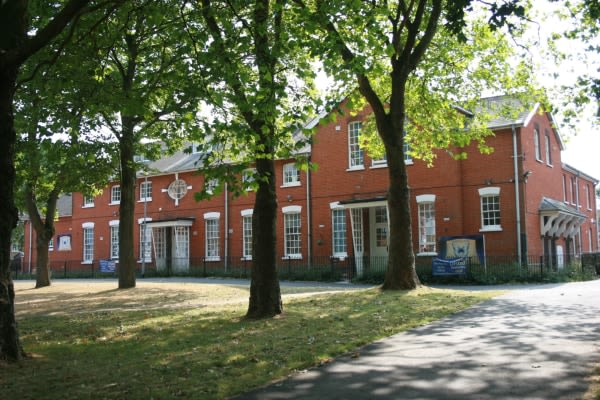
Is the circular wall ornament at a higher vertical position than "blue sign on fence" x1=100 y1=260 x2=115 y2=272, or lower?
higher

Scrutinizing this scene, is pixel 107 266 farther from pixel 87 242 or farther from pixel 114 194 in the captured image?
pixel 87 242

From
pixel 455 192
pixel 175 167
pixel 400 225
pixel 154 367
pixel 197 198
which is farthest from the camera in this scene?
pixel 175 167

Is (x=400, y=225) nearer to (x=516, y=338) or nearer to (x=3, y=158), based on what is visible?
(x=516, y=338)

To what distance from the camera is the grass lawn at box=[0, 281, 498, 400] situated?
256 inches

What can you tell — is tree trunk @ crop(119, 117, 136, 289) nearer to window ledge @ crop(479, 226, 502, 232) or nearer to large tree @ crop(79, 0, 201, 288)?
large tree @ crop(79, 0, 201, 288)

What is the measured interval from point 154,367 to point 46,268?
66.5ft

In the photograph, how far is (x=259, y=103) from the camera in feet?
30.1

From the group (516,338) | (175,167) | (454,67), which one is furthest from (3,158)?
(175,167)

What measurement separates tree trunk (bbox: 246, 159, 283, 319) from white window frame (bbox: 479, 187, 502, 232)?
55.8 ft

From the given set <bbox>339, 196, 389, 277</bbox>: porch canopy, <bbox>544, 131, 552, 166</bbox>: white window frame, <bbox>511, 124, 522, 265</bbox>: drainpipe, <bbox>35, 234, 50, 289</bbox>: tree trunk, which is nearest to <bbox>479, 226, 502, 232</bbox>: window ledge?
<bbox>511, 124, 522, 265</bbox>: drainpipe

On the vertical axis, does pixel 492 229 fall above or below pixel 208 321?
above

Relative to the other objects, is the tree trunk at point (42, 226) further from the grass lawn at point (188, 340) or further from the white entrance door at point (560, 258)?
the white entrance door at point (560, 258)

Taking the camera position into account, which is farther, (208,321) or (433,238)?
(433,238)

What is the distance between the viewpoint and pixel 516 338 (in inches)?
348
